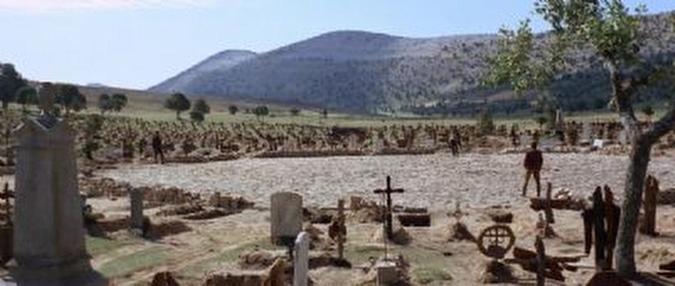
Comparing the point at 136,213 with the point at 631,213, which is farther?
the point at 136,213

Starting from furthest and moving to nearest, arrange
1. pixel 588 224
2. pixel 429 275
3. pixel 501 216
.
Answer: pixel 501 216
pixel 429 275
pixel 588 224

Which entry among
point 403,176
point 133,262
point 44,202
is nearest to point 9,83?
point 403,176

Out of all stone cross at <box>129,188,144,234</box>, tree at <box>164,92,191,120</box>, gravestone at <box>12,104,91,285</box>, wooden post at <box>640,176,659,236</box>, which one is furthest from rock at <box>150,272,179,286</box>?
tree at <box>164,92,191,120</box>

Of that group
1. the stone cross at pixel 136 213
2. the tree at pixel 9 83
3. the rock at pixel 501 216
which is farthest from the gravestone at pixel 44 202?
the tree at pixel 9 83

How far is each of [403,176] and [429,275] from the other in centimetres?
2455

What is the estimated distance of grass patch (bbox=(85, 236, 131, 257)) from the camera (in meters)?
23.3

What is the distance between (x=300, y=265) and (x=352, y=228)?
12.4m

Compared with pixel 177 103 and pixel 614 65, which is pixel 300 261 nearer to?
pixel 614 65

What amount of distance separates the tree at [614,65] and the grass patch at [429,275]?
322 centimetres

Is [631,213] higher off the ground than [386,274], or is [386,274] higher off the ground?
[631,213]

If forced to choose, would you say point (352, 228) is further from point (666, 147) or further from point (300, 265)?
point (666, 147)

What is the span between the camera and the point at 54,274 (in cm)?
1299

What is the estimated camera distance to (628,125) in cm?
1850

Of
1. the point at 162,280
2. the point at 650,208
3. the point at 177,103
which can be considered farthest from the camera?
the point at 177,103
